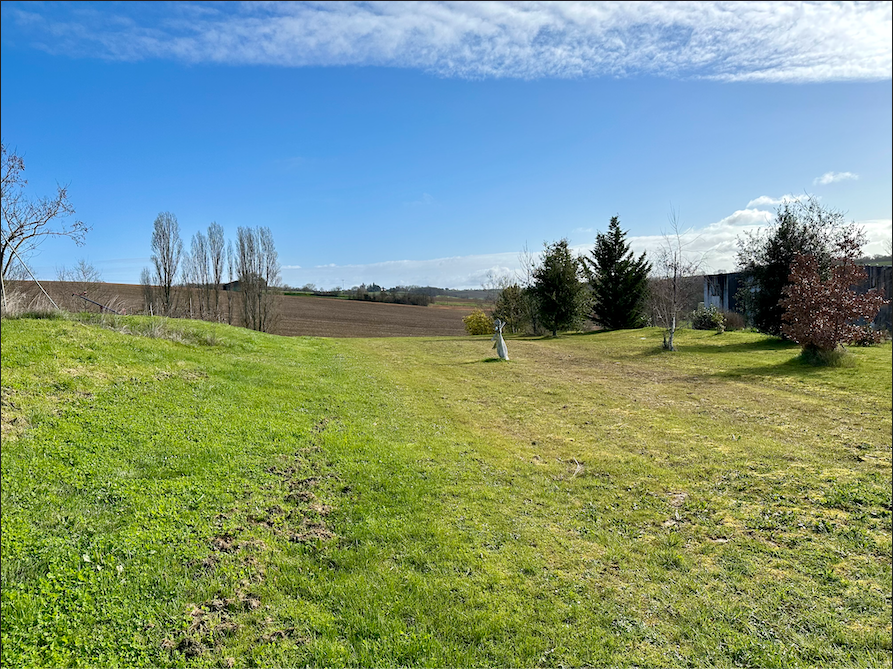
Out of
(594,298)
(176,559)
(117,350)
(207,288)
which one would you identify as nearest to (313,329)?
(207,288)

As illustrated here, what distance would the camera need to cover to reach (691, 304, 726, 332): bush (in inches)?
901

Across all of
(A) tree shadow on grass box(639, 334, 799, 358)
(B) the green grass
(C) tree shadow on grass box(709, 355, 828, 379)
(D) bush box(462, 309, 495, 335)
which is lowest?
(B) the green grass

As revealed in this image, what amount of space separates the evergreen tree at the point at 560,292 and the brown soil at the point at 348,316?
889cm

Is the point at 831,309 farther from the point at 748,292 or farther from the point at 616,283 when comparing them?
the point at 616,283

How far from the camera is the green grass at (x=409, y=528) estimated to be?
270 cm

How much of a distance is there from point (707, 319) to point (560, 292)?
717 cm

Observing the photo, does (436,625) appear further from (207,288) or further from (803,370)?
(207,288)

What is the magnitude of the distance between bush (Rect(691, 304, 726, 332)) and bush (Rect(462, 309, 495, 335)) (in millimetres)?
10578

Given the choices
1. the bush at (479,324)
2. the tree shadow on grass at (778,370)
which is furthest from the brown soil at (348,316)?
the tree shadow on grass at (778,370)

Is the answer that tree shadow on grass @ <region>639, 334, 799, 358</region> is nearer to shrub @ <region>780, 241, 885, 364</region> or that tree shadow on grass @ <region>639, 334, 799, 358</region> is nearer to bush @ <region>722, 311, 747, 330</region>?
shrub @ <region>780, 241, 885, 364</region>

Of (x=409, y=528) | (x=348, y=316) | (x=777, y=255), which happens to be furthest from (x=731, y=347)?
(x=348, y=316)

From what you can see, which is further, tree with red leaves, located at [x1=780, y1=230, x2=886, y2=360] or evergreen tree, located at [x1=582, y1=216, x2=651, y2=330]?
evergreen tree, located at [x1=582, y1=216, x2=651, y2=330]

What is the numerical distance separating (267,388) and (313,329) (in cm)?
2889

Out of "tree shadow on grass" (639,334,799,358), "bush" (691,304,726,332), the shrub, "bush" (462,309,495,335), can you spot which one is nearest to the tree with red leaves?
the shrub
